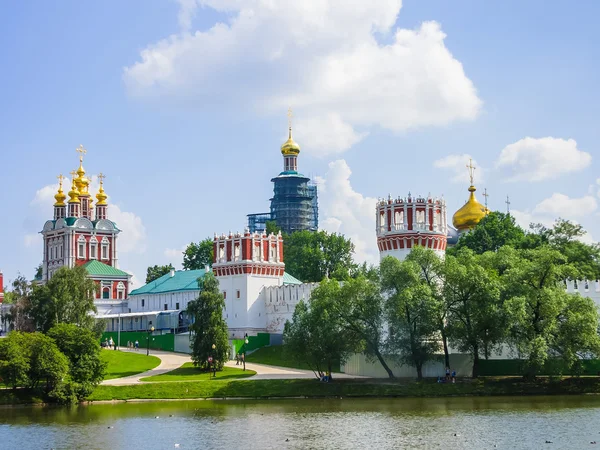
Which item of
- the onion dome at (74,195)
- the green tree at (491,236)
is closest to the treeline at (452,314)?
the green tree at (491,236)

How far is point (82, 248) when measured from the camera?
309 feet

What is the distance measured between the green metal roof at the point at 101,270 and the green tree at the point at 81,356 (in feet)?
136

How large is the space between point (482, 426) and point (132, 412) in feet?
52.5

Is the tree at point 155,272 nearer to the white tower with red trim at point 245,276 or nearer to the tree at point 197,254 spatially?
the tree at point 197,254

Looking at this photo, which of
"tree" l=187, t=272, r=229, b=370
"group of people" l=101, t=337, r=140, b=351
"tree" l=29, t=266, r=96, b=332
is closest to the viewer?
"tree" l=187, t=272, r=229, b=370

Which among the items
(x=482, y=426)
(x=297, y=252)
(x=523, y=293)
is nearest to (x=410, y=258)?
(x=523, y=293)

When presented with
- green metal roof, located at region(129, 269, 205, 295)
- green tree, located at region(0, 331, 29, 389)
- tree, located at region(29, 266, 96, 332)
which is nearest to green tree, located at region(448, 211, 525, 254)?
green metal roof, located at region(129, 269, 205, 295)

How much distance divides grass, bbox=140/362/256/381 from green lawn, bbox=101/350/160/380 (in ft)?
7.76

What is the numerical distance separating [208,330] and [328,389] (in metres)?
10.5

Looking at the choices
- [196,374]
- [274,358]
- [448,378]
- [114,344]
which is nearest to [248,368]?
[196,374]

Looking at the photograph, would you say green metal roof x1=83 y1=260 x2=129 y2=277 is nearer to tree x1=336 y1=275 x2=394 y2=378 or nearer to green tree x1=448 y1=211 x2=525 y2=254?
green tree x1=448 y1=211 x2=525 y2=254

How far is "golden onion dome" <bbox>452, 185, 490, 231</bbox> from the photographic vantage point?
85438 mm

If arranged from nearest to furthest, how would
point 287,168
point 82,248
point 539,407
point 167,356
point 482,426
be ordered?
point 482,426
point 539,407
point 167,356
point 82,248
point 287,168

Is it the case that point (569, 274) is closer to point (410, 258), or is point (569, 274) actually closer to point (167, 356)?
point (410, 258)
